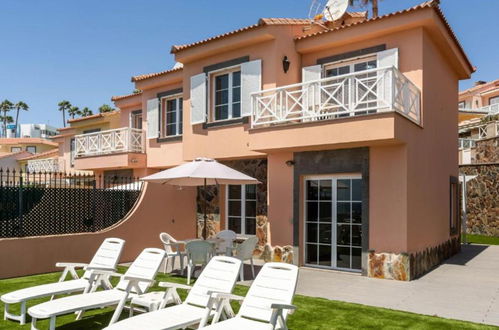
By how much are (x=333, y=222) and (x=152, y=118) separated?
8921 millimetres

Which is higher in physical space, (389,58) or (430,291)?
(389,58)

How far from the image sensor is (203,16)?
45.1 ft

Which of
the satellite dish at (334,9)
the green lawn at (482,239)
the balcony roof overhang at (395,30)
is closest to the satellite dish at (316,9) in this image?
the satellite dish at (334,9)

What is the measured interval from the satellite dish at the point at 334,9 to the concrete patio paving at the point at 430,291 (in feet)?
24.9

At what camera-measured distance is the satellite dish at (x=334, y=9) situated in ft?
42.2

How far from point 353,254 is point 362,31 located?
18.5 feet

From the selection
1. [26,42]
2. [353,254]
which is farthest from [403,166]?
[26,42]

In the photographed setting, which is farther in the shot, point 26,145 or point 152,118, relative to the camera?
point 26,145

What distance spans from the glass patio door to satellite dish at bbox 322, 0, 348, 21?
5.30 meters

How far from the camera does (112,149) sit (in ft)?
59.4

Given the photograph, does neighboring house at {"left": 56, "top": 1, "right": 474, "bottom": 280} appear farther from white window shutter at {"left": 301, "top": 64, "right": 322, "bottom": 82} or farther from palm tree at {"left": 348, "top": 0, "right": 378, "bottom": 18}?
palm tree at {"left": 348, "top": 0, "right": 378, "bottom": 18}

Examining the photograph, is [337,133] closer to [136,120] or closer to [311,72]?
[311,72]

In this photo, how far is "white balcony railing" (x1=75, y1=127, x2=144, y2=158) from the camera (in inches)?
683

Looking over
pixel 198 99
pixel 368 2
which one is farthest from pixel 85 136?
pixel 368 2
